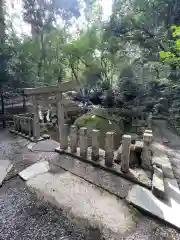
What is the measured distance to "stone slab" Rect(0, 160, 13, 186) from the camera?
2.97 m

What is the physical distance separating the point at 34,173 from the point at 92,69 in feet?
29.2

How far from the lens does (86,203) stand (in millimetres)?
2205

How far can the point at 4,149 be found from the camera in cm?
438

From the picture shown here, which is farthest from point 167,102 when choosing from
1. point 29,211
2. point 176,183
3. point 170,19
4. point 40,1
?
point 40,1

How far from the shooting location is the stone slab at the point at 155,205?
191 cm

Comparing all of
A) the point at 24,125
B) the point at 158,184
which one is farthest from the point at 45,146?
the point at 158,184

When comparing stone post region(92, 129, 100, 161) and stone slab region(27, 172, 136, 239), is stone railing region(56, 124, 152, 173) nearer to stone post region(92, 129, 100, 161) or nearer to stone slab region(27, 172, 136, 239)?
stone post region(92, 129, 100, 161)

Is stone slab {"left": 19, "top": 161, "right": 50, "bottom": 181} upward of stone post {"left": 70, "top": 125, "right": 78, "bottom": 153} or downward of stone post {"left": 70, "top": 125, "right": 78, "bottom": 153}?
downward

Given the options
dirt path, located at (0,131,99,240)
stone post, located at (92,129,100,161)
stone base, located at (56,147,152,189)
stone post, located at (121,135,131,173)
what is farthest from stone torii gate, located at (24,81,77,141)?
stone post, located at (121,135,131,173)

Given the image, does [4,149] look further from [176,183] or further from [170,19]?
[170,19]

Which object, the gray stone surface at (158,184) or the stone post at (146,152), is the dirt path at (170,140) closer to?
the gray stone surface at (158,184)

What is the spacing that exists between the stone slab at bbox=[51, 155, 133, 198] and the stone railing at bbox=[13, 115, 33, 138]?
2083 mm

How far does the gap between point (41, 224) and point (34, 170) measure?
1355 mm

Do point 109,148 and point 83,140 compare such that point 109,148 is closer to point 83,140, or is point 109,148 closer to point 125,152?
point 125,152
